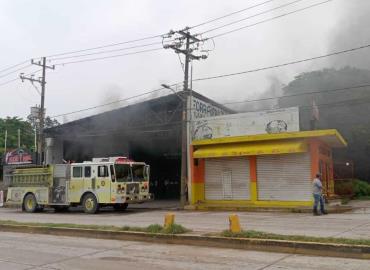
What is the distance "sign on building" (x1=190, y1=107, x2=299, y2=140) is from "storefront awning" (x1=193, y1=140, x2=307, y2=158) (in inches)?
33.6

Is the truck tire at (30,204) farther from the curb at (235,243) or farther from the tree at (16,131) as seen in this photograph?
the tree at (16,131)

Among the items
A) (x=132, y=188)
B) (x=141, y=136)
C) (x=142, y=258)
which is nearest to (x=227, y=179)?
(x=132, y=188)

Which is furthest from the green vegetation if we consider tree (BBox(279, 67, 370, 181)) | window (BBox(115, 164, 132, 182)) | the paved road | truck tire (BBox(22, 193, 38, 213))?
the paved road

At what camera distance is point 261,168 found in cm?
2583

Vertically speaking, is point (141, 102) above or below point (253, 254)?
above

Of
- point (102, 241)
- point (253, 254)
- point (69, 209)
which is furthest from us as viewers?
point (69, 209)

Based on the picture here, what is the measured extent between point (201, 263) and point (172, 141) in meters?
28.3

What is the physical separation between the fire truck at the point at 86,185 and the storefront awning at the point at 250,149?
149 inches

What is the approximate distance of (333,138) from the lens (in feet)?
82.5

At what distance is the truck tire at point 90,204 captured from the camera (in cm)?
2441

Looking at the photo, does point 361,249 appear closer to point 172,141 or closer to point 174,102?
point 174,102

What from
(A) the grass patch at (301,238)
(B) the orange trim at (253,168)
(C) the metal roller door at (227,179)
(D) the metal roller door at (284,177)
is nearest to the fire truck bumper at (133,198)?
(C) the metal roller door at (227,179)

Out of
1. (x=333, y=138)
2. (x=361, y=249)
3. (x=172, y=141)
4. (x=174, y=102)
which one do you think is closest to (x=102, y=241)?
(x=361, y=249)

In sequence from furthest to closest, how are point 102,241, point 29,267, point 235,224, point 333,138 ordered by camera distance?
point 333,138
point 102,241
point 235,224
point 29,267
